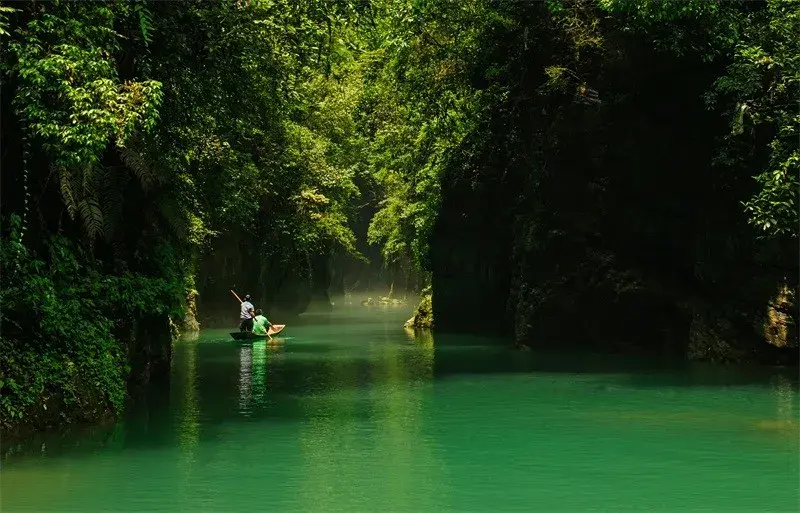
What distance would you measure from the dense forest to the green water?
190 cm

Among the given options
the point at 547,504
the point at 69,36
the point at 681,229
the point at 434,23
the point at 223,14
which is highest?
the point at 434,23

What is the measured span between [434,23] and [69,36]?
15403 millimetres

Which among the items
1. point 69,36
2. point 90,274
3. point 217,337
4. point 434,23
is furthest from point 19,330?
point 217,337

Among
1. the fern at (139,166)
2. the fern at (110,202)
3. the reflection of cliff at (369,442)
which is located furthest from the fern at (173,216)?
the reflection of cliff at (369,442)

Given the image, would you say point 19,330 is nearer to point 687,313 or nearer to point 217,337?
point 687,313

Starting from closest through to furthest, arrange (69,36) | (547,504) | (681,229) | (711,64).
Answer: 1. (547,504)
2. (69,36)
3. (711,64)
4. (681,229)

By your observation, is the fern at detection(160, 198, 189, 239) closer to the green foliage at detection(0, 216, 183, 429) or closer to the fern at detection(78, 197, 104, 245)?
the green foliage at detection(0, 216, 183, 429)

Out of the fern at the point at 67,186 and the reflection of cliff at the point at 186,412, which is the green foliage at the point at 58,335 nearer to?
the fern at the point at 67,186

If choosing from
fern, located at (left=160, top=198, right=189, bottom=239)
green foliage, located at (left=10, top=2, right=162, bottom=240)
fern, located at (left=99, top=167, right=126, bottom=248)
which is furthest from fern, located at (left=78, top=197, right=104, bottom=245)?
fern, located at (left=160, top=198, right=189, bottom=239)

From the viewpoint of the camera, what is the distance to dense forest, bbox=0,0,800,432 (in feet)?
45.9

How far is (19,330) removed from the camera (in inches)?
541

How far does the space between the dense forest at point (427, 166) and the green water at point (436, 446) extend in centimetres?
190

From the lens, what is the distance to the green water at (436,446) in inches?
413

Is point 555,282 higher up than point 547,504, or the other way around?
point 555,282
